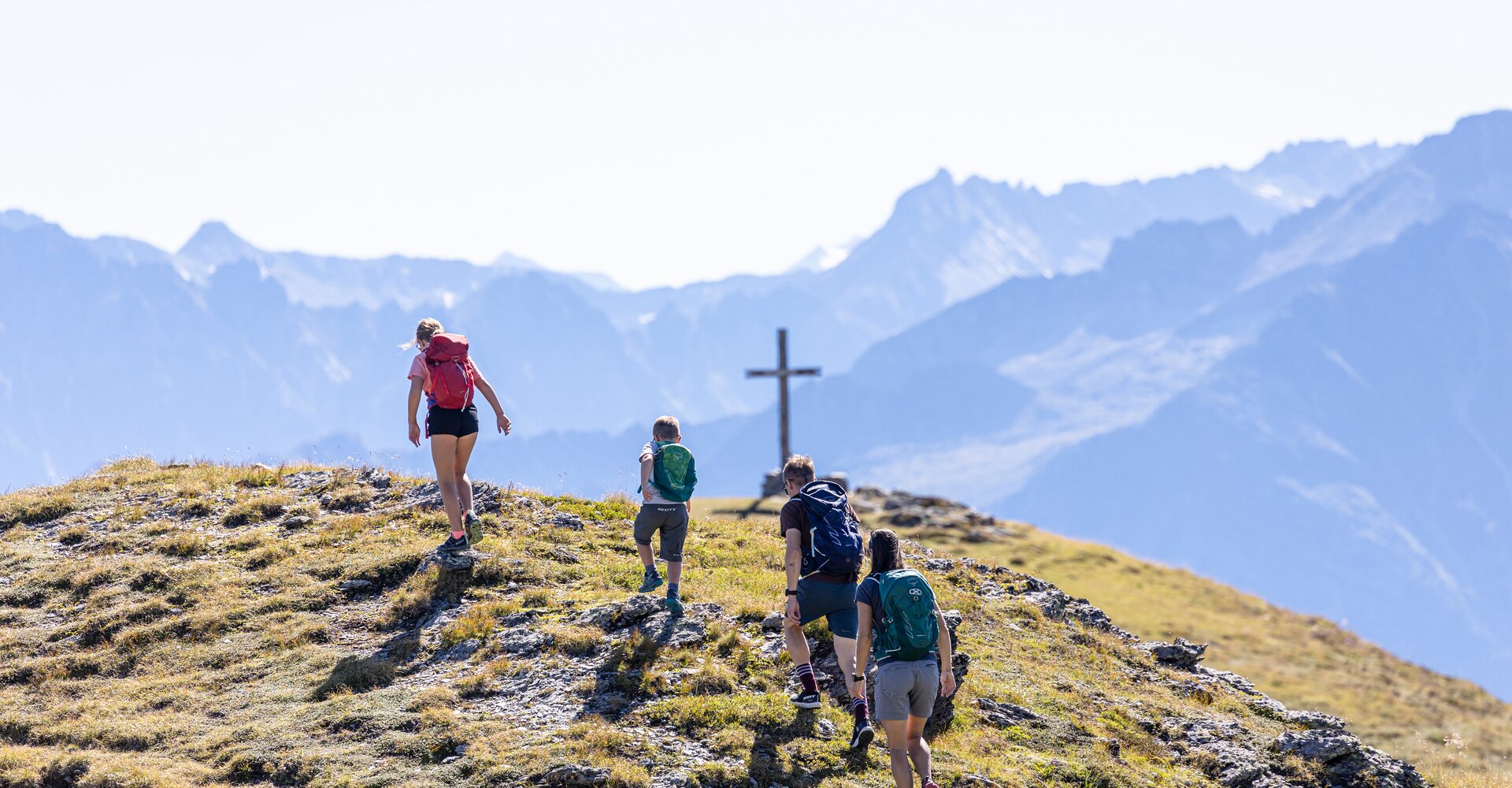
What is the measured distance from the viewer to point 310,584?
53.8 ft

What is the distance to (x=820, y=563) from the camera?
39.9ft

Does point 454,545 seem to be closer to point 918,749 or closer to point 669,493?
point 669,493

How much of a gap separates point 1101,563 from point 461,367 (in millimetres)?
38543

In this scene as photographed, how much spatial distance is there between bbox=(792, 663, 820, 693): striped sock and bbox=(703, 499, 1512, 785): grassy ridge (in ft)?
39.2

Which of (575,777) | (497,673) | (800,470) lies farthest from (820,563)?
(497,673)

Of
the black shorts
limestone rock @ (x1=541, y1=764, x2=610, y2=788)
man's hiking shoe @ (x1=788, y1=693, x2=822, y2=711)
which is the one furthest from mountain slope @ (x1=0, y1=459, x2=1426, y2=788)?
the black shorts

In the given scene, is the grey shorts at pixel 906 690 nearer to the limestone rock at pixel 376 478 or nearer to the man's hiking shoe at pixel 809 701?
the man's hiking shoe at pixel 809 701

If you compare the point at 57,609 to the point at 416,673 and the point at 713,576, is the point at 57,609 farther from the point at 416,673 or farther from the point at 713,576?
the point at 713,576

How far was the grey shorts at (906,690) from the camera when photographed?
424 inches

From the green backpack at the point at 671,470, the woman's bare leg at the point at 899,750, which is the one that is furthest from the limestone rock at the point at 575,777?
the green backpack at the point at 671,470

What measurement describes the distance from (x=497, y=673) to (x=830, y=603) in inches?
161

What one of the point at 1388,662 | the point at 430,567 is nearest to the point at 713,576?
the point at 430,567

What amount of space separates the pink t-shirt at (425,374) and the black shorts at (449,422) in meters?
0.18

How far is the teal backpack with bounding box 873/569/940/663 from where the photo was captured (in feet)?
35.5
